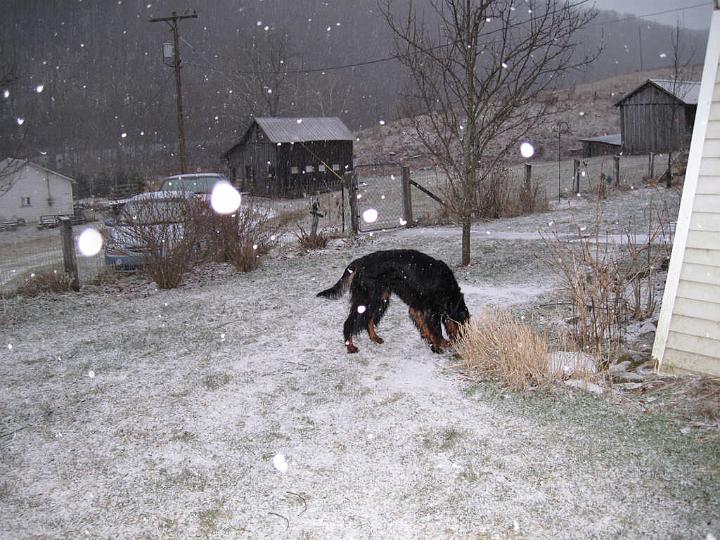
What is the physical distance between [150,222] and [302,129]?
84.4 ft

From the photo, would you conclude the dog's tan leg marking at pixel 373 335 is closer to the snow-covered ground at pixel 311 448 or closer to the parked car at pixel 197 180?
the snow-covered ground at pixel 311 448

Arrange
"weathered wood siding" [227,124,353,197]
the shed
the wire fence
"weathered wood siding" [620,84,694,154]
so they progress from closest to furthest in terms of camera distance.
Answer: the wire fence
"weathered wood siding" [620,84,694,154]
"weathered wood siding" [227,124,353,197]
the shed

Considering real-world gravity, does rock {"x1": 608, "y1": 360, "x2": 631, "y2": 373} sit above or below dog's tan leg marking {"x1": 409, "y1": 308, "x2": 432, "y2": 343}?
below

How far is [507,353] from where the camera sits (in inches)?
185

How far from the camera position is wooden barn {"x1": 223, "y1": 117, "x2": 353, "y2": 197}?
31.3m

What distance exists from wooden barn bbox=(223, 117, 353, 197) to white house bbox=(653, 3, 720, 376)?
85.7 feet

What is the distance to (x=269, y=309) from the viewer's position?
731 cm

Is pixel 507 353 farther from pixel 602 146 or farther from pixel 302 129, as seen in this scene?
pixel 602 146

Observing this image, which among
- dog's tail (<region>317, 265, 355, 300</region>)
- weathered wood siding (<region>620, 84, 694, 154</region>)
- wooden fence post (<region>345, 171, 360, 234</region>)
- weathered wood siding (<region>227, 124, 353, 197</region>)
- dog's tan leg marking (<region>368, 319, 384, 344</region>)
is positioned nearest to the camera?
dog's tail (<region>317, 265, 355, 300</region>)

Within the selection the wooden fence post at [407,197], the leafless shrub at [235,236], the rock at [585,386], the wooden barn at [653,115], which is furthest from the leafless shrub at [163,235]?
the wooden barn at [653,115]

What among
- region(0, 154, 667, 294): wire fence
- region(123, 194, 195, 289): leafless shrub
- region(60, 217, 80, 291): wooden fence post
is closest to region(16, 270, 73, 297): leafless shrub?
region(60, 217, 80, 291): wooden fence post

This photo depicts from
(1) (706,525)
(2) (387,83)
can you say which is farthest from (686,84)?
(2) (387,83)

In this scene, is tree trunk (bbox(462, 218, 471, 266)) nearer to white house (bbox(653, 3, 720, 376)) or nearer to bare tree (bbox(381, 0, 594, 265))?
bare tree (bbox(381, 0, 594, 265))

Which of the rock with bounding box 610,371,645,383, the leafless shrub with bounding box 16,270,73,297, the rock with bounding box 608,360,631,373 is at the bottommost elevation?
the rock with bounding box 610,371,645,383
